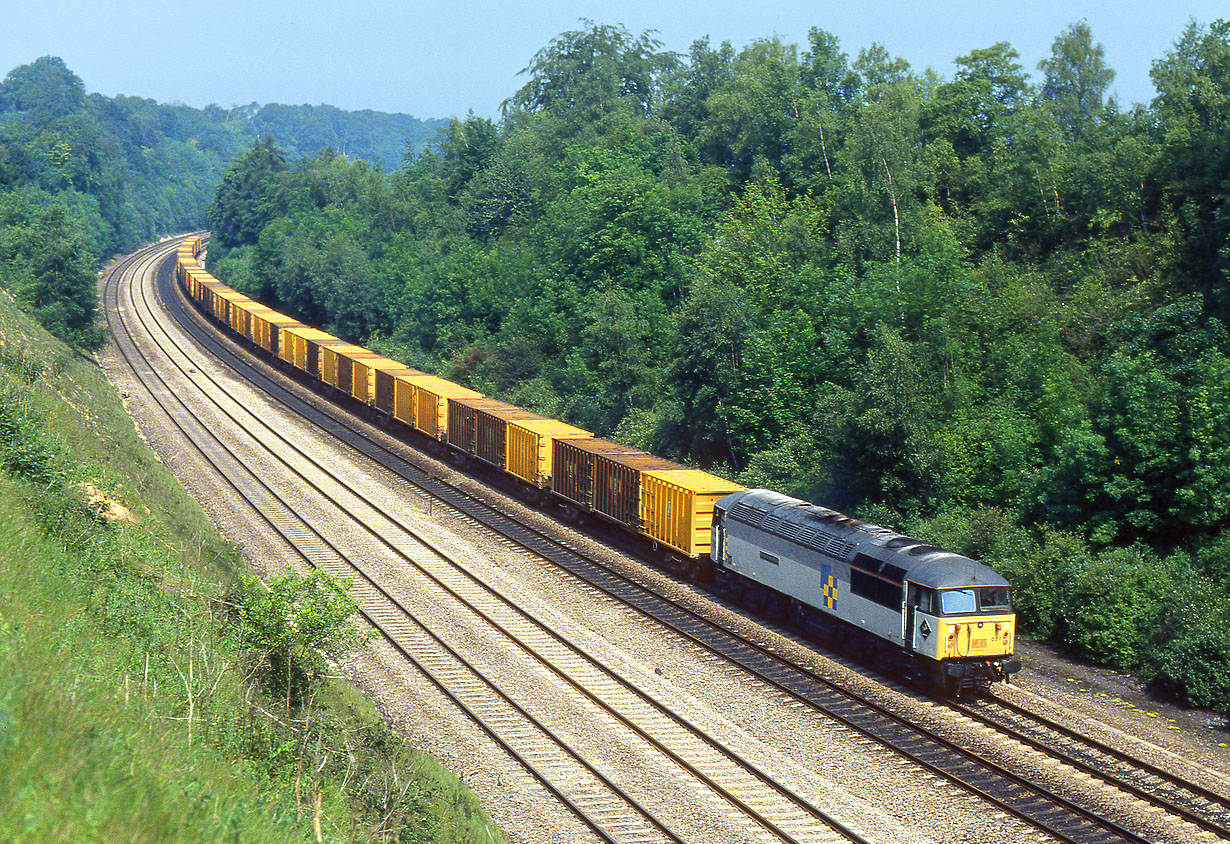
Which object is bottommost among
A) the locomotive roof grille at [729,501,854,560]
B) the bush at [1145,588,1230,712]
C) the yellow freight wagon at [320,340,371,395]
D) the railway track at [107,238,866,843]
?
the railway track at [107,238,866,843]

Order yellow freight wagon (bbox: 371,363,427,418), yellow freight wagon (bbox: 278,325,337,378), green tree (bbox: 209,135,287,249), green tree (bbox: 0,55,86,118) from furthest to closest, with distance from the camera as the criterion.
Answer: green tree (bbox: 0,55,86,118)
green tree (bbox: 209,135,287,249)
yellow freight wagon (bbox: 278,325,337,378)
yellow freight wagon (bbox: 371,363,427,418)

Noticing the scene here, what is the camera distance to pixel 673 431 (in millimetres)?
42312

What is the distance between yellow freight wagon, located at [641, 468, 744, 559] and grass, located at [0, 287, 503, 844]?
10.9 m

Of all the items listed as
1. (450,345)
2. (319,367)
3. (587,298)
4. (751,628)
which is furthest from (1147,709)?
(450,345)

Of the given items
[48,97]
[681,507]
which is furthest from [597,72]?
[48,97]

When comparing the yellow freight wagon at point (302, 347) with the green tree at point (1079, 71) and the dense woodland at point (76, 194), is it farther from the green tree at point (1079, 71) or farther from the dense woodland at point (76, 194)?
the green tree at point (1079, 71)

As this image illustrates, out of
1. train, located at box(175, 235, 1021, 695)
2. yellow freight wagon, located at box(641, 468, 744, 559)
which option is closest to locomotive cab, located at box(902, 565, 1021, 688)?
train, located at box(175, 235, 1021, 695)

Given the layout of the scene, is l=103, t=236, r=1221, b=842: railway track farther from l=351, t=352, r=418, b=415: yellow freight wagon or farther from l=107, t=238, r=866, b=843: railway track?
Answer: l=351, t=352, r=418, b=415: yellow freight wagon

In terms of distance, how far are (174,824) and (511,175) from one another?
2861 inches

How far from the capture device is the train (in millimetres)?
20719

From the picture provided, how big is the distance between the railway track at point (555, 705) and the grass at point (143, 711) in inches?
83.4

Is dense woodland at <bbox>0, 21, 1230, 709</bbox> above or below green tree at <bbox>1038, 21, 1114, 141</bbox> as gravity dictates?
below

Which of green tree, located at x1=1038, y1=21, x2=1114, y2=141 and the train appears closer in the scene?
the train

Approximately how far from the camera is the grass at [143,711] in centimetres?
869
